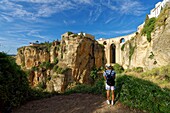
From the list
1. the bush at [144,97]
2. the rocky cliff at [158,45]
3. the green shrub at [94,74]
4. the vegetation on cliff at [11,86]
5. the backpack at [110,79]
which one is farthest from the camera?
the green shrub at [94,74]

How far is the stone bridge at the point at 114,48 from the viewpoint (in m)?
33.6

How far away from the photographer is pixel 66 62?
28219mm

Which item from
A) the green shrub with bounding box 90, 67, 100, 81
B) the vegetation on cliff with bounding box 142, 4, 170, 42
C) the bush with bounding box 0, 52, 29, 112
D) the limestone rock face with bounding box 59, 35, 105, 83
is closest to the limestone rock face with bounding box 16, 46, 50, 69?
the limestone rock face with bounding box 59, 35, 105, 83

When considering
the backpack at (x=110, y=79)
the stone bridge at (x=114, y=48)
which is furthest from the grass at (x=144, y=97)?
the stone bridge at (x=114, y=48)

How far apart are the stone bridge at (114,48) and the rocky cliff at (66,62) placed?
2.00 meters

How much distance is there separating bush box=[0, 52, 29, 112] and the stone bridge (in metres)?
28.5

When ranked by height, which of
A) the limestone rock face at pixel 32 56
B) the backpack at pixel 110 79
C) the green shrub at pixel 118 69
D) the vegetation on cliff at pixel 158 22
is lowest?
the green shrub at pixel 118 69

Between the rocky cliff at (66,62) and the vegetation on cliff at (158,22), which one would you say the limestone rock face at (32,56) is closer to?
the rocky cliff at (66,62)

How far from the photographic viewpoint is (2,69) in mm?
5422

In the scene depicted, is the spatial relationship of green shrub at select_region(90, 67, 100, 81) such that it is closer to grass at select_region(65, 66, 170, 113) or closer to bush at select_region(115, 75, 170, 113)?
grass at select_region(65, 66, 170, 113)

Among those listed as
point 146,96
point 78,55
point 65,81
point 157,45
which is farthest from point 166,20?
point 65,81

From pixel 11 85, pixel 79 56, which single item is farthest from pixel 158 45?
pixel 11 85

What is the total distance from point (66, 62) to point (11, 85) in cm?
2273

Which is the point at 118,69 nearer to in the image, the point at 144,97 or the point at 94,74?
the point at 94,74
